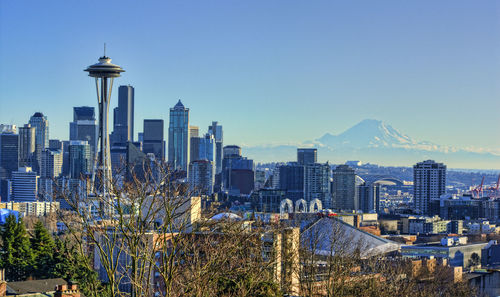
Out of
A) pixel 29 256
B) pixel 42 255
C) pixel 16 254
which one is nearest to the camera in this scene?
pixel 29 256

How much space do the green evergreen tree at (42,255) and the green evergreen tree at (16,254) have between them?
0.33m

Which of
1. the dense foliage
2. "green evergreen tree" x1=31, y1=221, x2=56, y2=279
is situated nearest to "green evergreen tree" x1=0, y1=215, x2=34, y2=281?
the dense foliage

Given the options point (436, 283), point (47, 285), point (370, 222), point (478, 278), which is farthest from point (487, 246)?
point (47, 285)

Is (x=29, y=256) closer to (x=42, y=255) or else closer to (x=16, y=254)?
(x=42, y=255)

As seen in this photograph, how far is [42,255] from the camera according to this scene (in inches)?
1875

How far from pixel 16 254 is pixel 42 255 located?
153 cm

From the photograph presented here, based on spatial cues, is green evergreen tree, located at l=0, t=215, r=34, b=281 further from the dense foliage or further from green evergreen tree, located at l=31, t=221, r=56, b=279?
green evergreen tree, located at l=31, t=221, r=56, b=279

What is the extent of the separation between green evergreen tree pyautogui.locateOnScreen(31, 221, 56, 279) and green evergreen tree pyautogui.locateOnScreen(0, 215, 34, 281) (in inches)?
12.9

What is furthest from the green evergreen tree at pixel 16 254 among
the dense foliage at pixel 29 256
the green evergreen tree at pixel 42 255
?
the green evergreen tree at pixel 42 255

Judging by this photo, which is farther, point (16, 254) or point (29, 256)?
point (16, 254)

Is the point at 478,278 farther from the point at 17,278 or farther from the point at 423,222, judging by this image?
the point at 423,222

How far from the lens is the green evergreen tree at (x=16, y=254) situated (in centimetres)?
4638

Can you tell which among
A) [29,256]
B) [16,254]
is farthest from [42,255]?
[16,254]

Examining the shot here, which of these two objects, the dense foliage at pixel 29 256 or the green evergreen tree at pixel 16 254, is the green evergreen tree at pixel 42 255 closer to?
the dense foliage at pixel 29 256
